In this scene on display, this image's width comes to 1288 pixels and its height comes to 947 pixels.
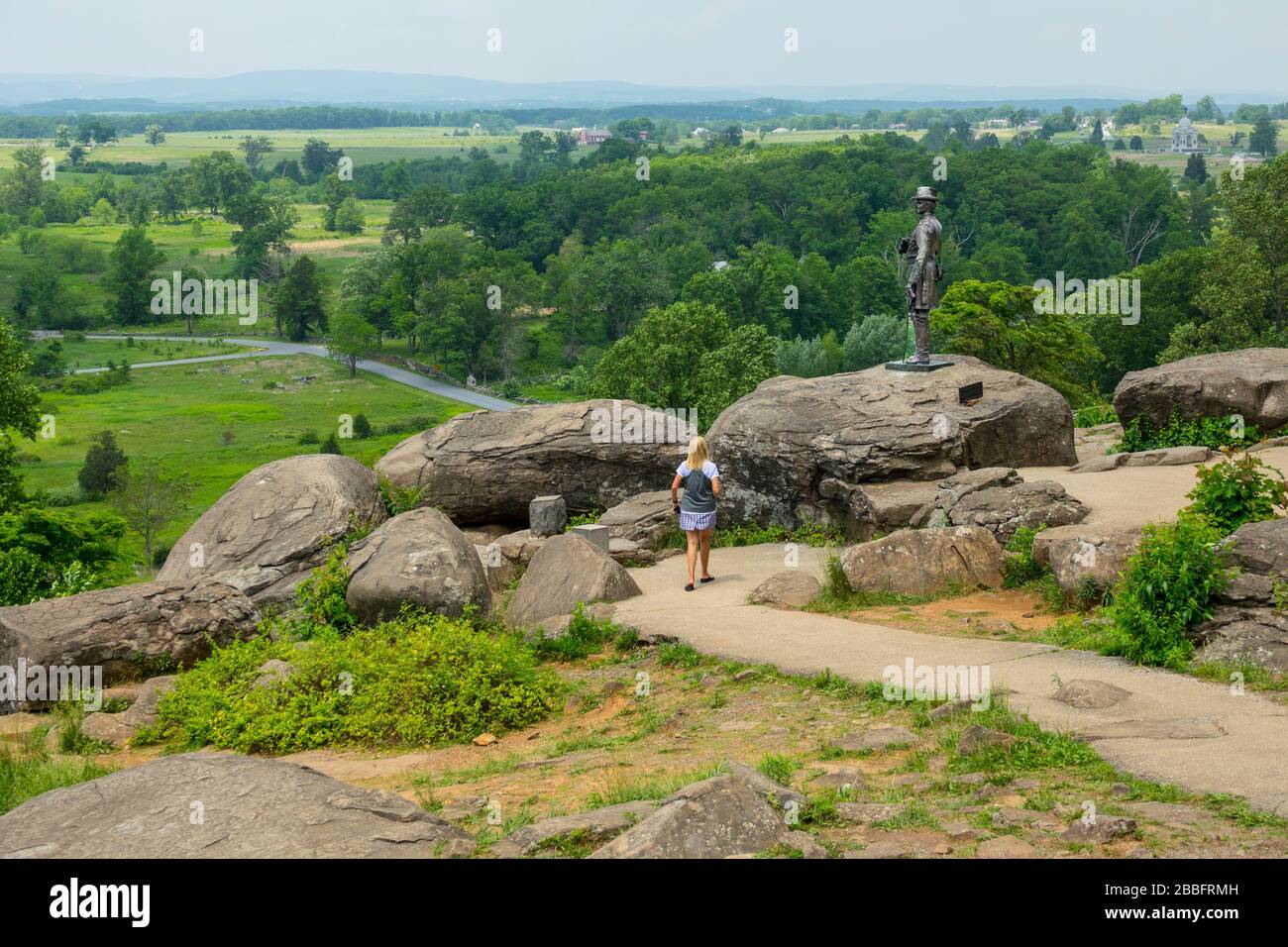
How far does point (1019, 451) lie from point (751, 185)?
119960mm

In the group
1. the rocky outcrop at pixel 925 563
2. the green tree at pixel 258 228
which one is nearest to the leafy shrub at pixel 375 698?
the rocky outcrop at pixel 925 563

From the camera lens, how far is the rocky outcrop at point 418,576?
1581 cm

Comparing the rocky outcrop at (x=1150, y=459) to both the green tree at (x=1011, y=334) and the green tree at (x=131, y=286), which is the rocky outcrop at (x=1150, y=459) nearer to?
the green tree at (x=1011, y=334)

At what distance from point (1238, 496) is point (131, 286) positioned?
11358 centimetres

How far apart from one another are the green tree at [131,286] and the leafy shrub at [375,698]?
358ft

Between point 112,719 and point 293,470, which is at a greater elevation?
point 293,470

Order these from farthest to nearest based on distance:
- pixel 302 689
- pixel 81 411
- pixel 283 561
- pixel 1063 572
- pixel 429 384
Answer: pixel 429 384 < pixel 81 411 < pixel 283 561 < pixel 1063 572 < pixel 302 689

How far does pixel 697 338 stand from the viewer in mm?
63906

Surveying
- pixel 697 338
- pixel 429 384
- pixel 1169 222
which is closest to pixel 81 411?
pixel 429 384

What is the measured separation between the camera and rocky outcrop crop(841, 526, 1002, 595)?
1573 centimetres

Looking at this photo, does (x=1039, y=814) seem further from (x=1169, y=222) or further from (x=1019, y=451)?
(x=1169, y=222)

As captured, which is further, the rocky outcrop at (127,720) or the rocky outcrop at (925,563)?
the rocky outcrop at (925,563)

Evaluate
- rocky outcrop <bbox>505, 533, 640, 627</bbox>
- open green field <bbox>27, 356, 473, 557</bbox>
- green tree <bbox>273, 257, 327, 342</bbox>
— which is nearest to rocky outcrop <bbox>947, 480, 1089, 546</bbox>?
rocky outcrop <bbox>505, 533, 640, 627</bbox>

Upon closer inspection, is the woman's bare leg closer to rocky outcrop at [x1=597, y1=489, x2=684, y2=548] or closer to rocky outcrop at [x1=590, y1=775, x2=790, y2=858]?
rocky outcrop at [x1=597, y1=489, x2=684, y2=548]
